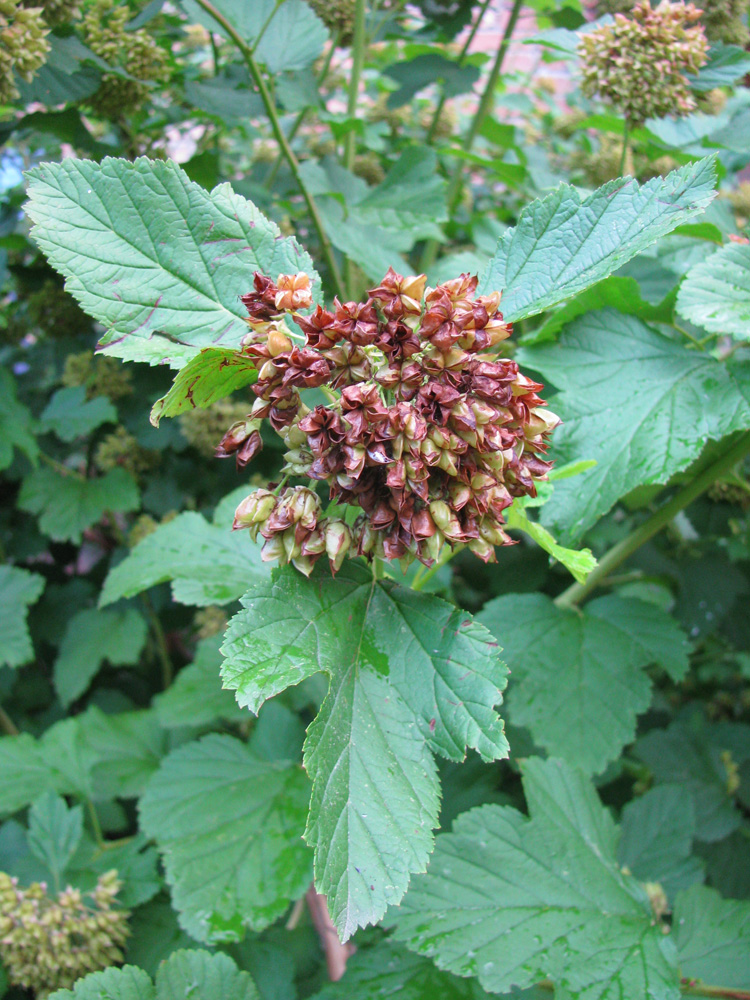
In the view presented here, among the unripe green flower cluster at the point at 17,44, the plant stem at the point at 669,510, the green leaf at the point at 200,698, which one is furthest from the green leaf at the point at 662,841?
the unripe green flower cluster at the point at 17,44

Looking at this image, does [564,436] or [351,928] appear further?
[564,436]

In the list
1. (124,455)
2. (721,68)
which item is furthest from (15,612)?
(721,68)

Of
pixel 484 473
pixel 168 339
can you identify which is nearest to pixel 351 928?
pixel 484 473

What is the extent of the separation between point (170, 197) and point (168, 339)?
0.18m

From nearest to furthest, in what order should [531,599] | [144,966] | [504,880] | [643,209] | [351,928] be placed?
[351,928]
[643,209]
[504,880]
[144,966]
[531,599]

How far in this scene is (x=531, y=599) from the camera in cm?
149

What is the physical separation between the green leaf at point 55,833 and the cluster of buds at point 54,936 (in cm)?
9

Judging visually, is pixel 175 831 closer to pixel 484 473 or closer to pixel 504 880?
pixel 504 880

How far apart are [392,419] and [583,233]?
1.29ft

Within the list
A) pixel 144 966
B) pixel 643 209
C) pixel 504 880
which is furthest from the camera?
pixel 144 966

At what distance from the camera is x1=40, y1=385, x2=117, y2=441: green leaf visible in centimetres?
184

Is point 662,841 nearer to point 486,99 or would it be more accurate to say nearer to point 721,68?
point 721,68

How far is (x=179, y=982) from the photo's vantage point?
1033 mm

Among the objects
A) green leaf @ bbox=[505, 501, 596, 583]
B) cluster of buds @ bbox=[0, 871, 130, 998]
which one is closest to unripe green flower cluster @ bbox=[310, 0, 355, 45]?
green leaf @ bbox=[505, 501, 596, 583]
